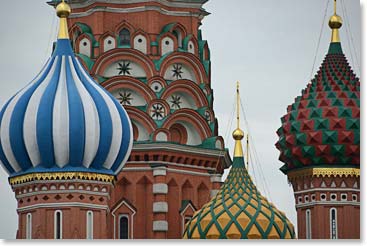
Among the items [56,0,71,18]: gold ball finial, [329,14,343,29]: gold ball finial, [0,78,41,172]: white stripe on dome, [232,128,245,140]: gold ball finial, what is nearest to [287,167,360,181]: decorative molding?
[232,128,245,140]: gold ball finial

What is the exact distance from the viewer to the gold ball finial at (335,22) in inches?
1217

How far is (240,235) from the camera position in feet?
99.4

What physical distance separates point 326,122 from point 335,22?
151 centimetres

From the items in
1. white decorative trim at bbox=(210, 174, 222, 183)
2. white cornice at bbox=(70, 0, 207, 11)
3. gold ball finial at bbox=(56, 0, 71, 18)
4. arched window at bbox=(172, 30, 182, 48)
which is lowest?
Result: white decorative trim at bbox=(210, 174, 222, 183)

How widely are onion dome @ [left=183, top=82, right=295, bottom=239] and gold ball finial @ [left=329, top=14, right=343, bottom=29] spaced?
1985 millimetres

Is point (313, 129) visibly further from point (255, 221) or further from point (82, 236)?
point (82, 236)

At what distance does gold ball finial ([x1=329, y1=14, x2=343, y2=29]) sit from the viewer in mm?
30922

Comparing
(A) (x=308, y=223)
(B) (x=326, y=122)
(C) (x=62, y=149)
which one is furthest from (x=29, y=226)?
(B) (x=326, y=122)

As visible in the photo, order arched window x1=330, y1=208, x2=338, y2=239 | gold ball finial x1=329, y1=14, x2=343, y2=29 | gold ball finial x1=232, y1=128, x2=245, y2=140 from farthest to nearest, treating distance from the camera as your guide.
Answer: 1. gold ball finial x1=232, y1=128, x2=245, y2=140
2. arched window x1=330, y1=208, x2=338, y2=239
3. gold ball finial x1=329, y1=14, x2=343, y2=29

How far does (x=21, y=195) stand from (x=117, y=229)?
118 inches

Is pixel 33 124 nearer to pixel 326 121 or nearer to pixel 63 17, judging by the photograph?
pixel 63 17

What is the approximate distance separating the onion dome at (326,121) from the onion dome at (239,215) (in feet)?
2.80

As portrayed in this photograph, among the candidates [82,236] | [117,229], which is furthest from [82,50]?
[82,236]

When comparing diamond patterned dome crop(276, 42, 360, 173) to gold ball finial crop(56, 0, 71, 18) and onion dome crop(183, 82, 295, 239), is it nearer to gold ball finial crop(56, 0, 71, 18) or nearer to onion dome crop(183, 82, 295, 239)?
onion dome crop(183, 82, 295, 239)
